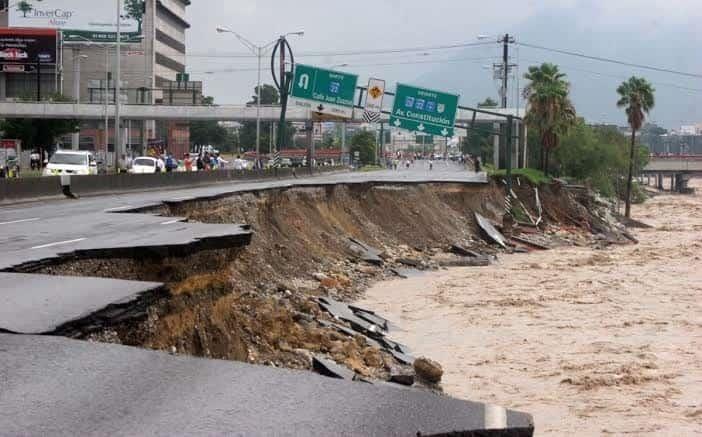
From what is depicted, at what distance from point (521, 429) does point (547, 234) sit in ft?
174

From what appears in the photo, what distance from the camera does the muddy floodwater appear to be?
15.1m

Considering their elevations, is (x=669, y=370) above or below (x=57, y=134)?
below

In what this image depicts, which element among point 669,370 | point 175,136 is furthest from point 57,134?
point 669,370

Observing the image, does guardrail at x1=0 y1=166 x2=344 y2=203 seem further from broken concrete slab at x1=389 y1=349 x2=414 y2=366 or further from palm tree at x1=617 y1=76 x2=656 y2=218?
palm tree at x1=617 y1=76 x2=656 y2=218

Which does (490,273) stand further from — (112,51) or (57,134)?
(112,51)

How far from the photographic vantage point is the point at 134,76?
115688 millimetres

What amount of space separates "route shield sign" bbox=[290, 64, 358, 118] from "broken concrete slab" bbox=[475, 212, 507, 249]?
363 inches

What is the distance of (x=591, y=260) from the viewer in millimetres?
45250

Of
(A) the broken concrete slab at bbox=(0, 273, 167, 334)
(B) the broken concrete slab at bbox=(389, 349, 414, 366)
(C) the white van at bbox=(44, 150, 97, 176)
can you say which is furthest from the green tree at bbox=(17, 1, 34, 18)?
(A) the broken concrete slab at bbox=(0, 273, 167, 334)

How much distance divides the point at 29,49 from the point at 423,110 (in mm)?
55155

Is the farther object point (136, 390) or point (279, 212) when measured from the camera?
point (279, 212)

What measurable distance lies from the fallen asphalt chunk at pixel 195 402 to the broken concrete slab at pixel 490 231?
43773mm

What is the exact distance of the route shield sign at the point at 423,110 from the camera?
5466cm

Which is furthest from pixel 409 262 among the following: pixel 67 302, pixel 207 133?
pixel 207 133
